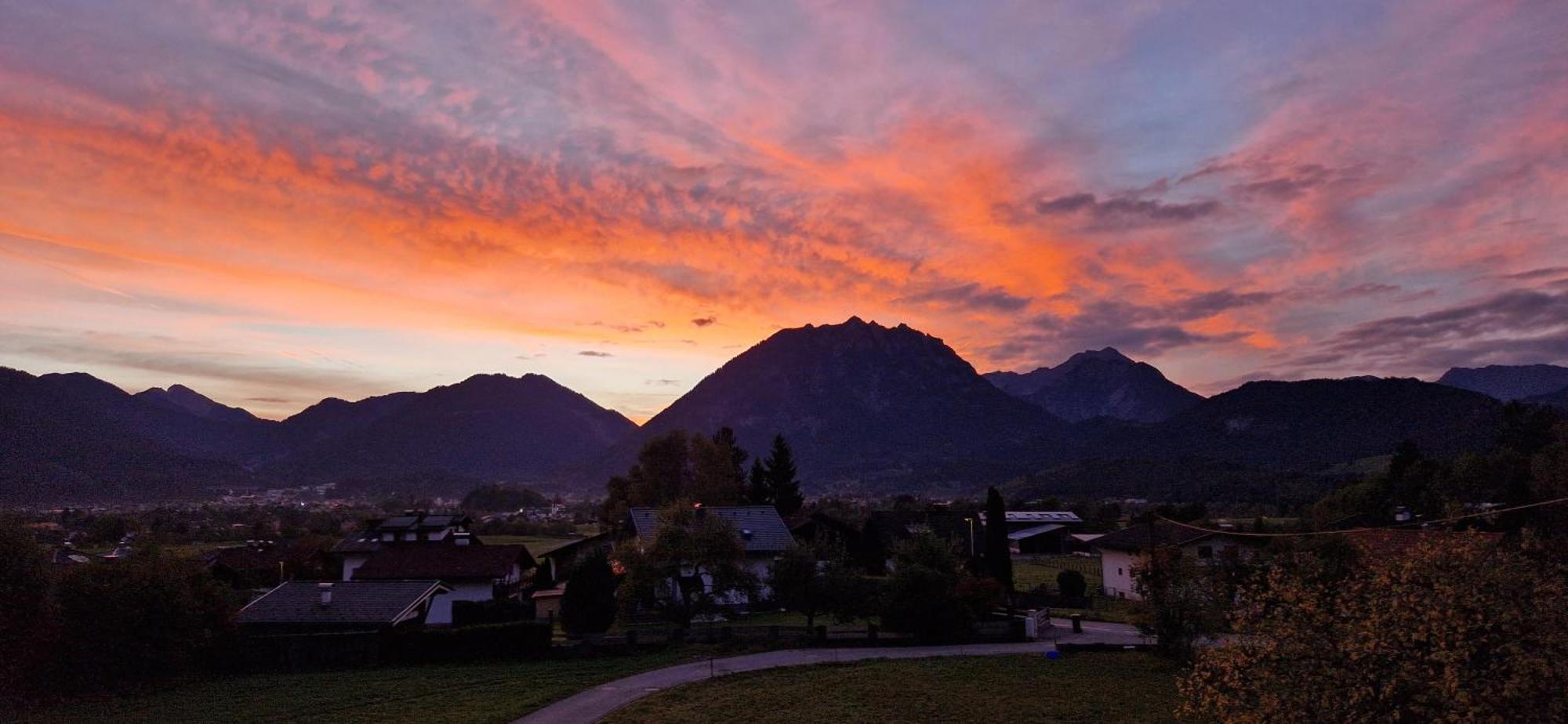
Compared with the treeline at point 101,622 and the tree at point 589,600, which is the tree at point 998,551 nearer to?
the tree at point 589,600

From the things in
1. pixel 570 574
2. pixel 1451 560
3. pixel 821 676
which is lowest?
pixel 821 676

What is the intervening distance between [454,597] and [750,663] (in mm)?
26918

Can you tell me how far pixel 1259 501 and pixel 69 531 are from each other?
627ft

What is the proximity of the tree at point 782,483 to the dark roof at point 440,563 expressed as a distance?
3749 cm

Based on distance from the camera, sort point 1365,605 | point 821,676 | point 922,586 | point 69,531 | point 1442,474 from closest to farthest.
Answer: point 1365,605
point 821,676
point 922,586
point 1442,474
point 69,531

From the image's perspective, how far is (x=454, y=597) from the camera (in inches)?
2061

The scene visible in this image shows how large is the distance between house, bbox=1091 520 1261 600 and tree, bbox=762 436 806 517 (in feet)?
120

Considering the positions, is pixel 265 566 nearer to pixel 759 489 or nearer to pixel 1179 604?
pixel 759 489

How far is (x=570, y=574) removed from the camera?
43.8 metres

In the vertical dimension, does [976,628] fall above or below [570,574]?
below

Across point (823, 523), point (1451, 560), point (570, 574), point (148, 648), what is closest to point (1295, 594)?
point (1451, 560)

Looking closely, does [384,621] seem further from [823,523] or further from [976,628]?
[823,523]

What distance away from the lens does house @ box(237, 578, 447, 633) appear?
40094 mm

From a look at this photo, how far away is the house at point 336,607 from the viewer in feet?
132
